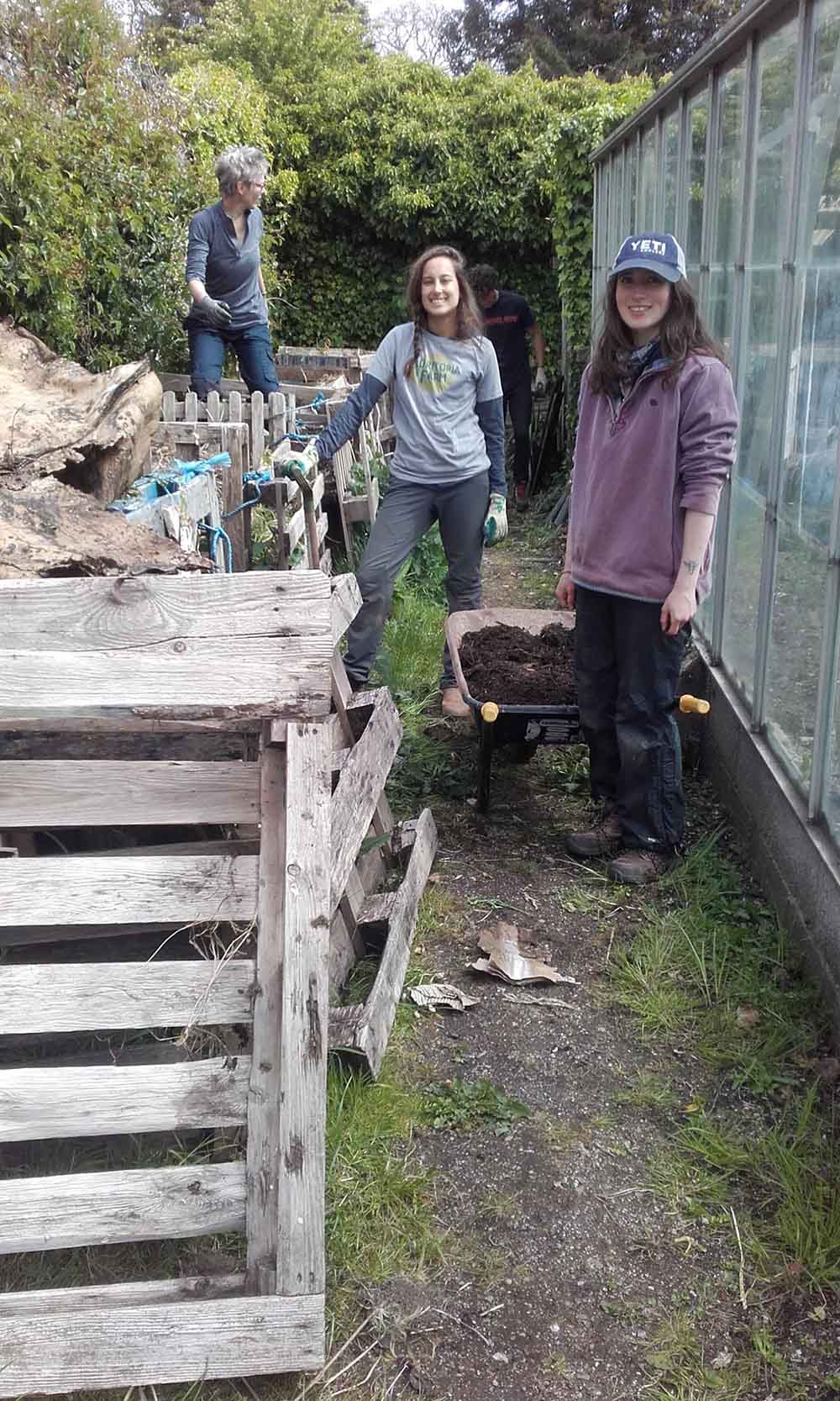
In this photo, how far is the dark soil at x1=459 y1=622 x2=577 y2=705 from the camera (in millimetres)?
4422

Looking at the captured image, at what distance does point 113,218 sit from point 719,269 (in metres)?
4.91

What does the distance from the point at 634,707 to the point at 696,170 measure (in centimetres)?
288

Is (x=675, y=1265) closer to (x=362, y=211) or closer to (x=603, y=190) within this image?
(x=603, y=190)

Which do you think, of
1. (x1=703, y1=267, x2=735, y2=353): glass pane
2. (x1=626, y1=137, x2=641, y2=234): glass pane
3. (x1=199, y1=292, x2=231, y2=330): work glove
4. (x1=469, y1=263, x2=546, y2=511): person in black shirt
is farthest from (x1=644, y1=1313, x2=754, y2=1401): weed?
(x1=469, y1=263, x2=546, y2=511): person in black shirt

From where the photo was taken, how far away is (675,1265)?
247 centimetres

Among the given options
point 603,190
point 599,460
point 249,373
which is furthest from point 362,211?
point 599,460

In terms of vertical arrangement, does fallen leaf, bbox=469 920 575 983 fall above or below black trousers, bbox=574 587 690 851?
below

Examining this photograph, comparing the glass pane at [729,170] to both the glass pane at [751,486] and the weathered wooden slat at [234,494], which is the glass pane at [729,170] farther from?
the weathered wooden slat at [234,494]

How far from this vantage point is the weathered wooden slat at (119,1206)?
6.94 feet

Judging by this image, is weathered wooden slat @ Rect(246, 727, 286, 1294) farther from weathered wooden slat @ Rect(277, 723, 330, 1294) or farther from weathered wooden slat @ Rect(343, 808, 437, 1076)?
weathered wooden slat @ Rect(343, 808, 437, 1076)

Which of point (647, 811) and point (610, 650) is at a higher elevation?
point (610, 650)

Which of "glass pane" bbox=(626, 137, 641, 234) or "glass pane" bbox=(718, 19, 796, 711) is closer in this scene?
"glass pane" bbox=(718, 19, 796, 711)

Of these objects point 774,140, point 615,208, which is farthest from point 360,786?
point 615,208

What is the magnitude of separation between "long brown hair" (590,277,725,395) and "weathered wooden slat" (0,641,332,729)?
A: 179 centimetres
